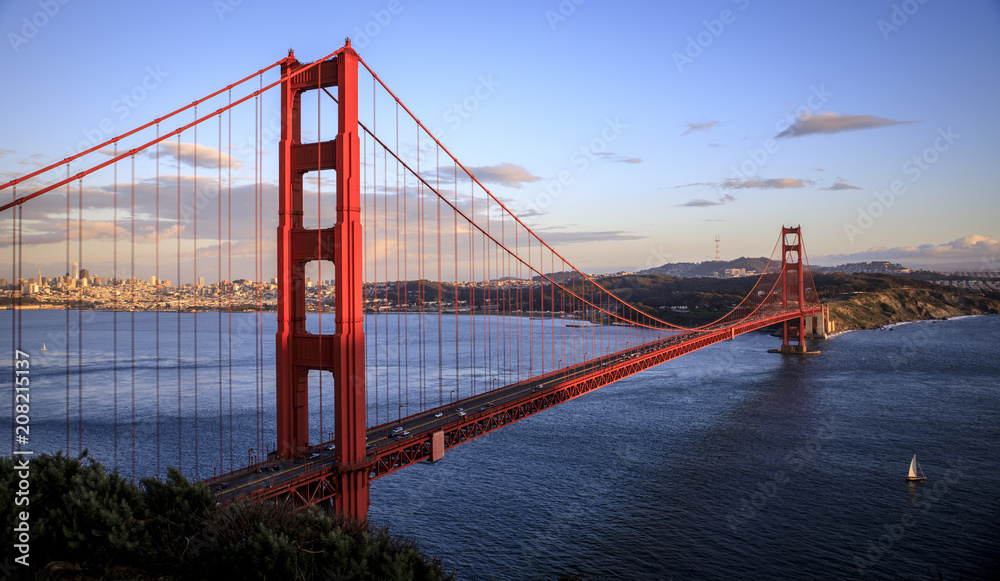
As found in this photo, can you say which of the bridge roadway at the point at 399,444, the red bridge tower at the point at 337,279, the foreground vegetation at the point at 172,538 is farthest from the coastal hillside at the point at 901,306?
the foreground vegetation at the point at 172,538

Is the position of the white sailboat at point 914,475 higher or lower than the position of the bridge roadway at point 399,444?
lower

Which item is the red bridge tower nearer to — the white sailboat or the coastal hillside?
the white sailboat

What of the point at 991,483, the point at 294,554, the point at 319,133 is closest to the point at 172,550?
the point at 294,554

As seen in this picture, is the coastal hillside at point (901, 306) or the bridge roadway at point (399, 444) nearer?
the bridge roadway at point (399, 444)

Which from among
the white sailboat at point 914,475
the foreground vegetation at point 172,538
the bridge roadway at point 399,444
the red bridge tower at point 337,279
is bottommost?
the white sailboat at point 914,475

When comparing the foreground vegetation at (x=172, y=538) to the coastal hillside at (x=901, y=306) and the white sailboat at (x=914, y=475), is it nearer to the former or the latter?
the white sailboat at (x=914, y=475)

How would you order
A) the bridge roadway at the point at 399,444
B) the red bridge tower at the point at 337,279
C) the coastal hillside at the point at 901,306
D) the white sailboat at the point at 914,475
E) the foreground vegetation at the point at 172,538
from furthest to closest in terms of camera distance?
the coastal hillside at the point at 901,306
the white sailboat at the point at 914,475
the red bridge tower at the point at 337,279
the bridge roadway at the point at 399,444
the foreground vegetation at the point at 172,538

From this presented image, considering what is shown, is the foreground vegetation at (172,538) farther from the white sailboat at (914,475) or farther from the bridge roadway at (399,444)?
the white sailboat at (914,475)

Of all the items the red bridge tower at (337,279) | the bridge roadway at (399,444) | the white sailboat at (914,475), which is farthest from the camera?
the white sailboat at (914,475)

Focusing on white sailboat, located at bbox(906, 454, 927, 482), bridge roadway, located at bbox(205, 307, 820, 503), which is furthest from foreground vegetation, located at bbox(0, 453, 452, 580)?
white sailboat, located at bbox(906, 454, 927, 482)
